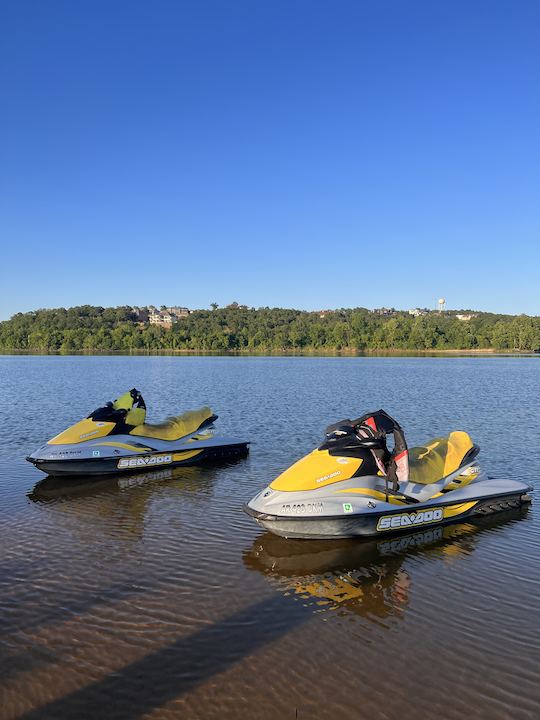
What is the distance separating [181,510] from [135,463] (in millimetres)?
3109

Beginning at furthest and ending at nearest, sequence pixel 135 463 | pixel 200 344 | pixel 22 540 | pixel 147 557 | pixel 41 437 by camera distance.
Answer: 1. pixel 200 344
2. pixel 41 437
3. pixel 135 463
4. pixel 22 540
5. pixel 147 557

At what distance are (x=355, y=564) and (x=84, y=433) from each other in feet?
23.6

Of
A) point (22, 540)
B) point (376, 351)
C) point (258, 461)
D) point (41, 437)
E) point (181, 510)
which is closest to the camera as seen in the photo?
point (22, 540)

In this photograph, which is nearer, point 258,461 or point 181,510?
point 181,510

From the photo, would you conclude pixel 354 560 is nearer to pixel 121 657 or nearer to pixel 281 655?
pixel 281 655

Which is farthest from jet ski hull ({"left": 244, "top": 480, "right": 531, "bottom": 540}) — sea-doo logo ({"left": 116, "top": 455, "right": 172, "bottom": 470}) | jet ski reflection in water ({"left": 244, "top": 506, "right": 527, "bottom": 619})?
sea-doo logo ({"left": 116, "top": 455, "right": 172, "bottom": 470})

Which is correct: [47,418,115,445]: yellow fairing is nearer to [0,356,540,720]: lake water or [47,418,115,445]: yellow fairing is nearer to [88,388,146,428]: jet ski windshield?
[88,388,146,428]: jet ski windshield

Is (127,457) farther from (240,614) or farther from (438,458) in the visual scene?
(240,614)

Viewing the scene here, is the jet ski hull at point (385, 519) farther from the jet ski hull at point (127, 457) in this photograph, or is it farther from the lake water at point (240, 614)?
the jet ski hull at point (127, 457)

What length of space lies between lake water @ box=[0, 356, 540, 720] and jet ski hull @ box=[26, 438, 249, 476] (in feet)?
1.59

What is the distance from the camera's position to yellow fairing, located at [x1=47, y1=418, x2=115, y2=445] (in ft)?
40.0

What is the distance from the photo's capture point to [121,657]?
5.13 meters

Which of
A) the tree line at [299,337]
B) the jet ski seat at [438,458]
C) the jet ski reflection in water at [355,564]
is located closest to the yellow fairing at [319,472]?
the jet ski reflection in water at [355,564]

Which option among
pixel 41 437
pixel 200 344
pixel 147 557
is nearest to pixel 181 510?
pixel 147 557
